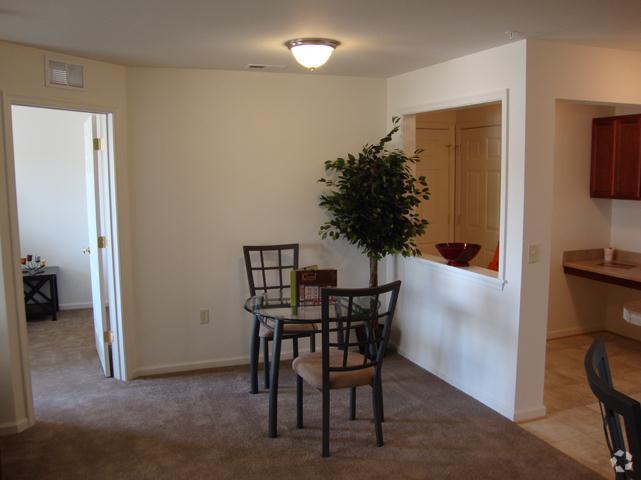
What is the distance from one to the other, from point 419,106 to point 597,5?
72.2 inches

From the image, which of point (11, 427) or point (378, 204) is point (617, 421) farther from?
point (11, 427)

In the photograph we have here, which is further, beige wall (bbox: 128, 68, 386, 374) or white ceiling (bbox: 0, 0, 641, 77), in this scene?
beige wall (bbox: 128, 68, 386, 374)

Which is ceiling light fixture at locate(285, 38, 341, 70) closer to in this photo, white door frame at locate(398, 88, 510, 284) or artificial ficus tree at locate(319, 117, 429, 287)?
white door frame at locate(398, 88, 510, 284)

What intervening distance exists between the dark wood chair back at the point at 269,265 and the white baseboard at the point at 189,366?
1.98 ft

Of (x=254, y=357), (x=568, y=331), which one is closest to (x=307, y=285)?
(x=254, y=357)

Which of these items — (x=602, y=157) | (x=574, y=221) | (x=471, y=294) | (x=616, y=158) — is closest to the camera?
(x=471, y=294)

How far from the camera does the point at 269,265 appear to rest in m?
4.55

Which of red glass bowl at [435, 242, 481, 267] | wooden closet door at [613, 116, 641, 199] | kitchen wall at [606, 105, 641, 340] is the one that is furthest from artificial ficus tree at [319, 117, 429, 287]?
kitchen wall at [606, 105, 641, 340]

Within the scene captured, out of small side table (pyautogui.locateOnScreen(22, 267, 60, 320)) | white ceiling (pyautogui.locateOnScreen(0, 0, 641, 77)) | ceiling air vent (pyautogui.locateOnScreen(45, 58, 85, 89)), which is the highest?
white ceiling (pyautogui.locateOnScreen(0, 0, 641, 77))

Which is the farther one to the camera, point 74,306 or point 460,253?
point 74,306

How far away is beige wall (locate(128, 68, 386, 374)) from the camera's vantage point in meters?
4.23

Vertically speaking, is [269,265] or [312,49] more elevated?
[312,49]

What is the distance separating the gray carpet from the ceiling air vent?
214 centimetres

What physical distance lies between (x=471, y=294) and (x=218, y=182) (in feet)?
6.89
